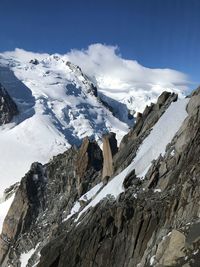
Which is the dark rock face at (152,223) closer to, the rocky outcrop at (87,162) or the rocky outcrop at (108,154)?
the rocky outcrop at (108,154)

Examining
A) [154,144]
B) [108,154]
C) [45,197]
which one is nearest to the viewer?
[154,144]

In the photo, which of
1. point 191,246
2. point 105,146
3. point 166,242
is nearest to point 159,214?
point 166,242

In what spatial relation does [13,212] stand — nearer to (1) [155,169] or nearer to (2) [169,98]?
(2) [169,98]

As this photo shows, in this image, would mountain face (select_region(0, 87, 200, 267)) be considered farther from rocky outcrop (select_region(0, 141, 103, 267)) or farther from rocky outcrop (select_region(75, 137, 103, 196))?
rocky outcrop (select_region(75, 137, 103, 196))

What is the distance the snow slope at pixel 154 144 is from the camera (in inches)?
1893

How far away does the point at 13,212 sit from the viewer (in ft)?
303

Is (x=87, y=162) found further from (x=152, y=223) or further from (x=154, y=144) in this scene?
(x=152, y=223)

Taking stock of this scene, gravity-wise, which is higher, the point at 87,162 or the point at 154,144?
the point at 87,162

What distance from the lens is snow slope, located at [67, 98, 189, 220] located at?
4809 centimetres

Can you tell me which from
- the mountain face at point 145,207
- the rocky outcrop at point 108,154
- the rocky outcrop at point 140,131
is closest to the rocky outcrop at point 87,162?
the rocky outcrop at point 108,154

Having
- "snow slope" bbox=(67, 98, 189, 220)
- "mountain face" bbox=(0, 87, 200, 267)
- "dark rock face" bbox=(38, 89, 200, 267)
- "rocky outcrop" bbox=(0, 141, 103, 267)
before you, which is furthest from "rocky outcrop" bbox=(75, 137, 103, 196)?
"dark rock face" bbox=(38, 89, 200, 267)

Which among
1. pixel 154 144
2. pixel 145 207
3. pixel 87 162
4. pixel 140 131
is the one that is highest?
pixel 87 162

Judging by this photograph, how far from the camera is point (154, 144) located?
166 ft

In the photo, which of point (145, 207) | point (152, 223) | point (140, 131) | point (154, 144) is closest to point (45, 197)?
point (140, 131)
